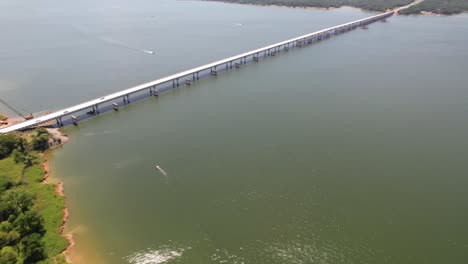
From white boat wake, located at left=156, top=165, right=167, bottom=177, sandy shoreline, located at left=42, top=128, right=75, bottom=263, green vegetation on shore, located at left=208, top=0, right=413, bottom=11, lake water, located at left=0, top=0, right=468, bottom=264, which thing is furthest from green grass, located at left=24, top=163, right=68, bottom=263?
green vegetation on shore, located at left=208, top=0, right=413, bottom=11

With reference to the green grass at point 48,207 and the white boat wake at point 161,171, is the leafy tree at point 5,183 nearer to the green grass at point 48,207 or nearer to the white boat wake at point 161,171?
the green grass at point 48,207

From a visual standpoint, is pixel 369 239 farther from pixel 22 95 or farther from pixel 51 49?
pixel 51 49

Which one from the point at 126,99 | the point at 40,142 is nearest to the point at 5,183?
the point at 40,142

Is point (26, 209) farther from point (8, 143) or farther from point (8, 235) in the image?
point (8, 143)

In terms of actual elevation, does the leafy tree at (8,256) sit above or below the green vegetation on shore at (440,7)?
below

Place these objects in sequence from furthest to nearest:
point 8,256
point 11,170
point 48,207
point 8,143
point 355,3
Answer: point 355,3, point 8,143, point 11,170, point 48,207, point 8,256

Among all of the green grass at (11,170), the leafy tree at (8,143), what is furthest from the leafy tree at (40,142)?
the green grass at (11,170)

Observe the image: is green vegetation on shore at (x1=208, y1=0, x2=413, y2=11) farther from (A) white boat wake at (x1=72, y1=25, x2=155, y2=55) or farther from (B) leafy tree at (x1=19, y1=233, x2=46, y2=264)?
(B) leafy tree at (x1=19, y1=233, x2=46, y2=264)
